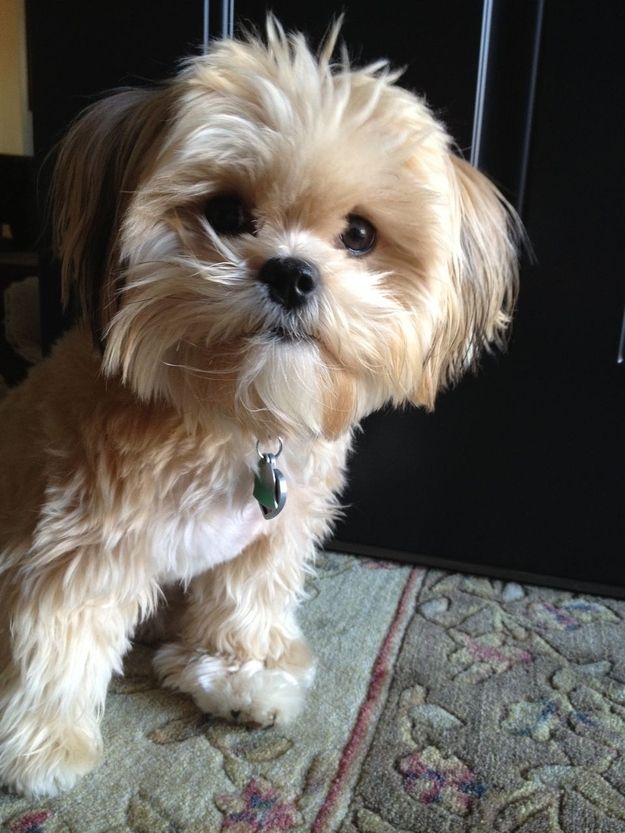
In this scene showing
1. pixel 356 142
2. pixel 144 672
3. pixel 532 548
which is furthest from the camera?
pixel 532 548

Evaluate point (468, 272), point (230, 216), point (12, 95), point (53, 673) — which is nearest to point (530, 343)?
point (468, 272)

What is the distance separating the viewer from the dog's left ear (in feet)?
2.74

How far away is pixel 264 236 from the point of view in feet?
2.45

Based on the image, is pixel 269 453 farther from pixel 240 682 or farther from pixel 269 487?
pixel 240 682

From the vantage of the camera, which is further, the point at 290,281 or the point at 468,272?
the point at 468,272

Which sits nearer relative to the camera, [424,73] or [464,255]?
[464,255]

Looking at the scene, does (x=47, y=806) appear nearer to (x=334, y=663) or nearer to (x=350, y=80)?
(x=334, y=663)

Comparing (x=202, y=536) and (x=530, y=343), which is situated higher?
(x=530, y=343)

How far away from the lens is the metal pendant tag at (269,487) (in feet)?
2.77

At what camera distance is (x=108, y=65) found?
1104mm

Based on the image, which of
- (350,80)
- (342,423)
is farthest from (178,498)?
(350,80)

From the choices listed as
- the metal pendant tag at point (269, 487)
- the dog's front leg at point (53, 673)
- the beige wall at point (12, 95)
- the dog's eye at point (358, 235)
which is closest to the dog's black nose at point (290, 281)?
the dog's eye at point (358, 235)

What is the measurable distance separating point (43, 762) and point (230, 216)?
2.01 feet

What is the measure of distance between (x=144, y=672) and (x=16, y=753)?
23 cm
